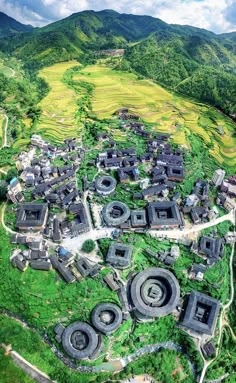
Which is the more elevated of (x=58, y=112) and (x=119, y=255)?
(x=58, y=112)

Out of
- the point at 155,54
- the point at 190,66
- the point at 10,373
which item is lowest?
the point at 10,373

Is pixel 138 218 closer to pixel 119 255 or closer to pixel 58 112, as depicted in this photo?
pixel 119 255

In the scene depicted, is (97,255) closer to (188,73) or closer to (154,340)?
(154,340)

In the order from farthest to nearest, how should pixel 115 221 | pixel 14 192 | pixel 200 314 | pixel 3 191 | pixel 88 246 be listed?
pixel 14 192, pixel 3 191, pixel 115 221, pixel 88 246, pixel 200 314

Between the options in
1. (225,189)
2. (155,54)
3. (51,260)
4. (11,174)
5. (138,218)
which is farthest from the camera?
(155,54)

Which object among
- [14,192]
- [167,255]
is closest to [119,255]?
[167,255]

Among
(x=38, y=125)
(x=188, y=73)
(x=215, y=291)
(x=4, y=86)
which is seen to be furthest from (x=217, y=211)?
(x=188, y=73)

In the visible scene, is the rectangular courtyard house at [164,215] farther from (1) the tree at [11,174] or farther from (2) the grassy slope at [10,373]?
(1) the tree at [11,174]
